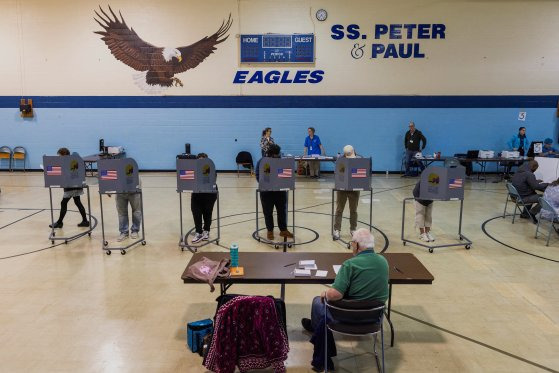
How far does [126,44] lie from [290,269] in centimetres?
1186

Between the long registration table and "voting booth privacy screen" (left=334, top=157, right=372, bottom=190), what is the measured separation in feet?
8.27

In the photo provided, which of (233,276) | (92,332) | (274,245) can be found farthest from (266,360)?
(274,245)

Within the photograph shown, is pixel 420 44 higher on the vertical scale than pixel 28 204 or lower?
higher

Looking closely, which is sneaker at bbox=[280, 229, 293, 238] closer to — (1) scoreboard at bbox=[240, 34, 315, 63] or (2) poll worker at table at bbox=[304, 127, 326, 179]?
(2) poll worker at table at bbox=[304, 127, 326, 179]

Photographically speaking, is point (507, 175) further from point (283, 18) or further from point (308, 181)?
point (283, 18)

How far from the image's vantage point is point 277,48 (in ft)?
44.0

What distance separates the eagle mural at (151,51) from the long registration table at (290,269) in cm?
1044

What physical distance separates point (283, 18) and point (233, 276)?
438 inches

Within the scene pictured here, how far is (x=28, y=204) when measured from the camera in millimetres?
9727

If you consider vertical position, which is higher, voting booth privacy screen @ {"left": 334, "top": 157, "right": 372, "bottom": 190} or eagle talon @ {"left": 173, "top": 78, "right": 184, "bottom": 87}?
eagle talon @ {"left": 173, "top": 78, "right": 184, "bottom": 87}

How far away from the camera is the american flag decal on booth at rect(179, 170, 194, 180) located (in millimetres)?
6586

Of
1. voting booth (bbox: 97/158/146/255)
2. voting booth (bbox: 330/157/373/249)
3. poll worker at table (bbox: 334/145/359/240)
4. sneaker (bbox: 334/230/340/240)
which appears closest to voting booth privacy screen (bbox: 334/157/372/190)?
voting booth (bbox: 330/157/373/249)

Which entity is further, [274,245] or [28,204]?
[28,204]

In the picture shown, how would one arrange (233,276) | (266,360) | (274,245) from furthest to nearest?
(274,245) → (233,276) → (266,360)
